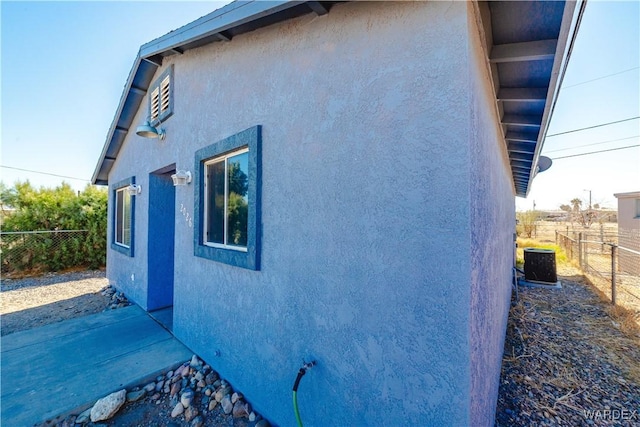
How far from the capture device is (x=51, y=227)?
11633 millimetres

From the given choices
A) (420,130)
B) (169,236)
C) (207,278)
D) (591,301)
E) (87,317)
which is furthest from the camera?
(591,301)

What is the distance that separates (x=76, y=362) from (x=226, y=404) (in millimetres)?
2728

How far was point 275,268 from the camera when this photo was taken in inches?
115

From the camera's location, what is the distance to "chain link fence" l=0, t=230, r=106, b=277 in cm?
1070

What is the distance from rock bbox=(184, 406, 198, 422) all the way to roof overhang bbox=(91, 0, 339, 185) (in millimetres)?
4612

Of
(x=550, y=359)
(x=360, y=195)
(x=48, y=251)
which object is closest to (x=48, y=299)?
(x=48, y=251)

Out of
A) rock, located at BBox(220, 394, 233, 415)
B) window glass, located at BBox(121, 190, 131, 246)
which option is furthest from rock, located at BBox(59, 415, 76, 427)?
window glass, located at BBox(121, 190, 131, 246)

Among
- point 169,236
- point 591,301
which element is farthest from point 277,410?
point 591,301

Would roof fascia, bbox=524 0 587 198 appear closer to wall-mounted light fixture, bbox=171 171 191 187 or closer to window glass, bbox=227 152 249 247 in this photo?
window glass, bbox=227 152 249 247

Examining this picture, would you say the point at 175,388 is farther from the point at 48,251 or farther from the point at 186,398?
the point at 48,251

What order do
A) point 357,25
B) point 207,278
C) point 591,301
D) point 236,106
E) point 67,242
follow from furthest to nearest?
point 67,242 → point 591,301 → point 207,278 → point 236,106 → point 357,25

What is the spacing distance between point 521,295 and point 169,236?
963 cm

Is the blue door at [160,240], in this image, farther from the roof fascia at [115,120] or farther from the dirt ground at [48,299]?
the roof fascia at [115,120]

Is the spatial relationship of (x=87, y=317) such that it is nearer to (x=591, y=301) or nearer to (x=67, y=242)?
(x=67, y=242)
